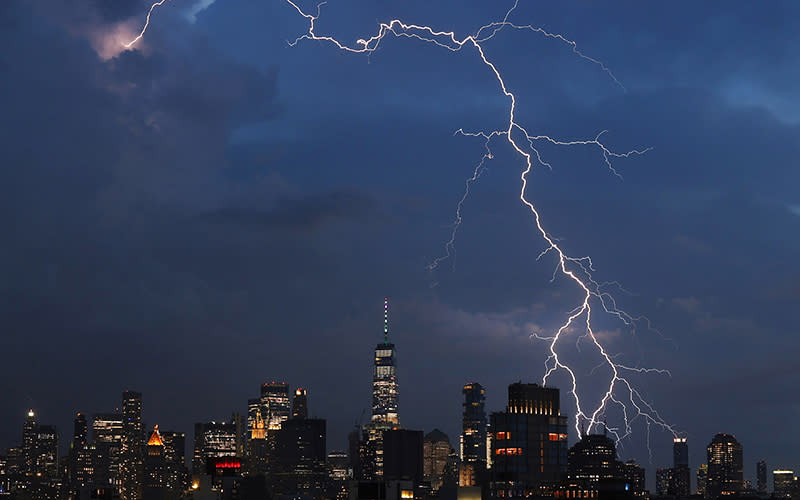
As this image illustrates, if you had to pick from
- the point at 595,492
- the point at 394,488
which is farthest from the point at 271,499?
the point at 394,488

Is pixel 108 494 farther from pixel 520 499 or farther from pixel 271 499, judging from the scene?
pixel 520 499

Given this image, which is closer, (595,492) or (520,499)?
(595,492)

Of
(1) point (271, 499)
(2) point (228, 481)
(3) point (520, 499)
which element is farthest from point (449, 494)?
(2) point (228, 481)

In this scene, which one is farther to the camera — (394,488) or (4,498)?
(4,498)

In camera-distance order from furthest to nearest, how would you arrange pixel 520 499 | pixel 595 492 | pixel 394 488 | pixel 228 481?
pixel 520 499 → pixel 595 492 → pixel 228 481 → pixel 394 488

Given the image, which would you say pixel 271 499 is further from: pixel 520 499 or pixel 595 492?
pixel 595 492

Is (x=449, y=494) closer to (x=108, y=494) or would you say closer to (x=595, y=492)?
(x=595, y=492)

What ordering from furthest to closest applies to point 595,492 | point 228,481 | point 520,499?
1. point 520,499
2. point 595,492
3. point 228,481

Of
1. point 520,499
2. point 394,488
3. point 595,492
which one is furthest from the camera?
point 520,499
